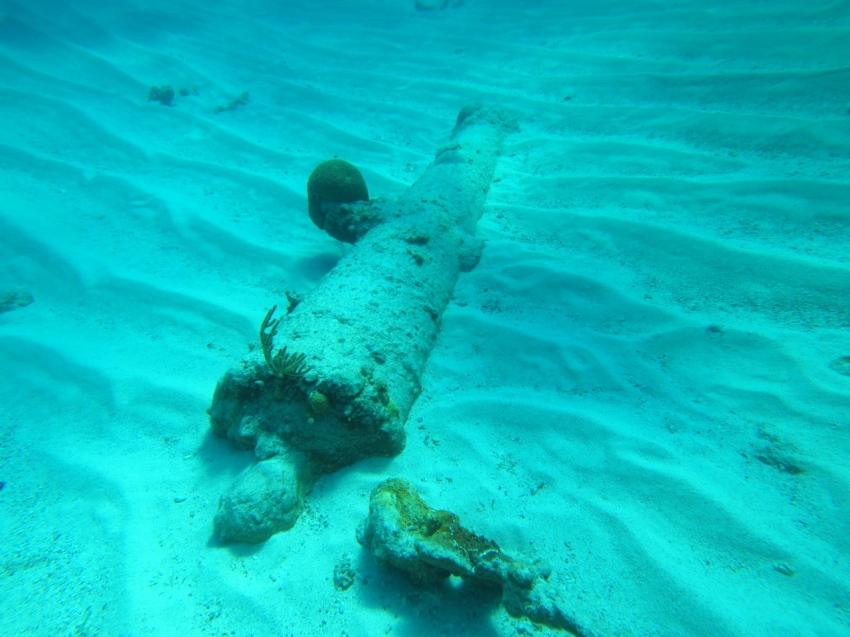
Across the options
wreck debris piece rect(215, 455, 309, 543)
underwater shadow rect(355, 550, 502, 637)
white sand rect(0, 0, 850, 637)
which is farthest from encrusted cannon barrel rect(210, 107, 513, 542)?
underwater shadow rect(355, 550, 502, 637)

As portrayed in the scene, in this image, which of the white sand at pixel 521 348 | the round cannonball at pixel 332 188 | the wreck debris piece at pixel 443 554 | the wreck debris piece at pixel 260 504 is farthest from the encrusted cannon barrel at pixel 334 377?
the round cannonball at pixel 332 188

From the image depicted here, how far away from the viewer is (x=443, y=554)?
5.69 ft

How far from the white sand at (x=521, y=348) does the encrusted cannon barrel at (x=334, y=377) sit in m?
0.16

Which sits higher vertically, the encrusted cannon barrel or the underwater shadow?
the encrusted cannon barrel

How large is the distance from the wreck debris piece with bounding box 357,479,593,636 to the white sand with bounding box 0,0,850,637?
14 centimetres

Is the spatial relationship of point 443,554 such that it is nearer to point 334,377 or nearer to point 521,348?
point 334,377

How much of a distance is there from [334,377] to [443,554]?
38.2 inches

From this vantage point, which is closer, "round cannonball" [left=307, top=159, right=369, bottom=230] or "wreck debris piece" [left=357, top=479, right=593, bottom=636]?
"wreck debris piece" [left=357, top=479, right=593, bottom=636]

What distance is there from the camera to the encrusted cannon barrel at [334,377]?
2178 mm

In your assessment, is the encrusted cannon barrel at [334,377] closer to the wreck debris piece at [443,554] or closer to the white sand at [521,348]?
the white sand at [521,348]

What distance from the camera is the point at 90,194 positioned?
5.17 metres

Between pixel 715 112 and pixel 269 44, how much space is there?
10.1m

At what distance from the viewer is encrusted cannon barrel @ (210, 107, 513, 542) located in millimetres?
2178

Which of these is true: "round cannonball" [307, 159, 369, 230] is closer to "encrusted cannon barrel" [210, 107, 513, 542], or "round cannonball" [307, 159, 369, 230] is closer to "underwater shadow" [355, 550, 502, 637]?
"encrusted cannon barrel" [210, 107, 513, 542]
